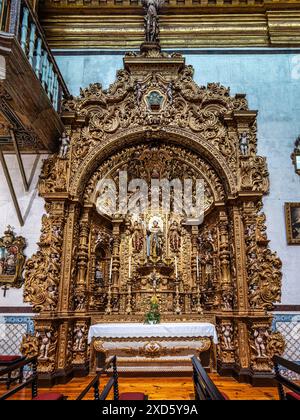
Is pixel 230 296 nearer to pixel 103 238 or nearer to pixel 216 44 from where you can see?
pixel 103 238

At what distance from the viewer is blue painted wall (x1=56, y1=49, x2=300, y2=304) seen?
7570mm

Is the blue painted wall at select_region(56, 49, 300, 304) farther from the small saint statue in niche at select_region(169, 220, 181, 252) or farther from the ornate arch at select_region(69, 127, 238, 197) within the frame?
the small saint statue in niche at select_region(169, 220, 181, 252)

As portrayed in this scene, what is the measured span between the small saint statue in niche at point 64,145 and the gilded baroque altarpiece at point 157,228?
0.04 meters

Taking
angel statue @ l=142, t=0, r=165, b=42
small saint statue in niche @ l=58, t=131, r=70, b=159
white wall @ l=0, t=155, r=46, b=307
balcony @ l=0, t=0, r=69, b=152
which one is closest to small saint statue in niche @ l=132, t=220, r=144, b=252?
white wall @ l=0, t=155, r=46, b=307

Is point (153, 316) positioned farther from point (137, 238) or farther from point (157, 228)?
point (157, 228)

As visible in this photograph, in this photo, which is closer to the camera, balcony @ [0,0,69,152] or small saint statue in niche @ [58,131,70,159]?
balcony @ [0,0,69,152]

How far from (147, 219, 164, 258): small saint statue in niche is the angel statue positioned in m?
5.17

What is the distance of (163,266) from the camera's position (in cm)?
884

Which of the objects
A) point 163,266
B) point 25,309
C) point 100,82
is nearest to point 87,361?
point 25,309

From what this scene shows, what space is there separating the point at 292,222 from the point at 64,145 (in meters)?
5.84

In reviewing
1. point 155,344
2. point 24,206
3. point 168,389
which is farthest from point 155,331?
point 24,206

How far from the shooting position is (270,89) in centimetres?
858

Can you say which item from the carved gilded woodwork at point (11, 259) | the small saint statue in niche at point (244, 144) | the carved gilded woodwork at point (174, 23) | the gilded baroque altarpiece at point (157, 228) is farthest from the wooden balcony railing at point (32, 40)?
the small saint statue in niche at point (244, 144)

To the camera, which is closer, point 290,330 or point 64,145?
point 290,330
